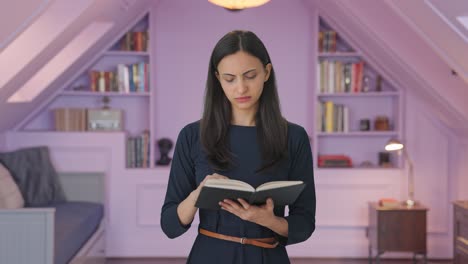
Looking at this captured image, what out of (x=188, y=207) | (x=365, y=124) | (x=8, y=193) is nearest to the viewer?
(x=188, y=207)

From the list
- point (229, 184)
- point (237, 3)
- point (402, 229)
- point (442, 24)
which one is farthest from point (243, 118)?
point (402, 229)

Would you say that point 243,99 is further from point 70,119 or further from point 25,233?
point 70,119

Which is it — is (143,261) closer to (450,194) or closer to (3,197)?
(3,197)

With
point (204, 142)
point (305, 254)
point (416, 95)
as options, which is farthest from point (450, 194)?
point (204, 142)

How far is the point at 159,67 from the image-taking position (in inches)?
219

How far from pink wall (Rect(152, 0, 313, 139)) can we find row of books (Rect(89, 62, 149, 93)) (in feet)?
0.85

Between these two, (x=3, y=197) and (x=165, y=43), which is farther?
(x=165, y=43)

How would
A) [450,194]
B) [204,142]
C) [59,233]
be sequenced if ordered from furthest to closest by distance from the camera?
1. [450,194]
2. [59,233]
3. [204,142]

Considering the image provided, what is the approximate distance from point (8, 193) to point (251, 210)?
3111mm

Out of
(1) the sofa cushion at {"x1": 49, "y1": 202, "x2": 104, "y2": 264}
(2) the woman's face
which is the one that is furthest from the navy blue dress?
(1) the sofa cushion at {"x1": 49, "y1": 202, "x2": 104, "y2": 264}

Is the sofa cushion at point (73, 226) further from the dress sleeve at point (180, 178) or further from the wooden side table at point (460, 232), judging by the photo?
the wooden side table at point (460, 232)

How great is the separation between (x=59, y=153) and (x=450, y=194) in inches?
131

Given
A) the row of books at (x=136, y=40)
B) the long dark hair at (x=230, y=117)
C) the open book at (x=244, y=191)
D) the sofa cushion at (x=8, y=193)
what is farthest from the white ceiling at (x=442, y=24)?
the sofa cushion at (x=8, y=193)

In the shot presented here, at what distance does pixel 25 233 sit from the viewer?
10.6 feet
